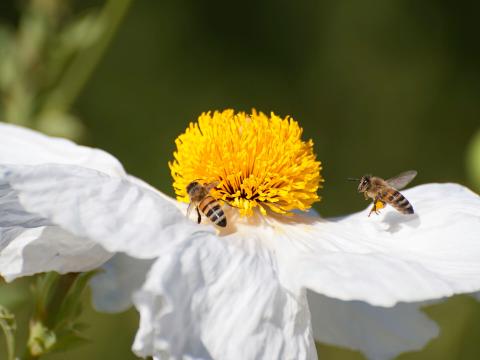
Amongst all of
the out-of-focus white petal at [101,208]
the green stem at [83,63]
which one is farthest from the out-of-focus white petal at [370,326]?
the green stem at [83,63]

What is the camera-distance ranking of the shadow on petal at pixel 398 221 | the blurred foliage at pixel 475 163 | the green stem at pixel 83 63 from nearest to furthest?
the shadow on petal at pixel 398 221 → the blurred foliage at pixel 475 163 → the green stem at pixel 83 63

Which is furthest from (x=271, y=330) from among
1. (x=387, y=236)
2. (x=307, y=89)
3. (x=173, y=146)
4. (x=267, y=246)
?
(x=307, y=89)

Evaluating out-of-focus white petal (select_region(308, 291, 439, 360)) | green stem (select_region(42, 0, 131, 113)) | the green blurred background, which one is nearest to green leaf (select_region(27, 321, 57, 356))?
out-of-focus white petal (select_region(308, 291, 439, 360))

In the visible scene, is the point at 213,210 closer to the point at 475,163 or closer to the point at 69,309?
the point at 69,309

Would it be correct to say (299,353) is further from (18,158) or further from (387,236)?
(18,158)

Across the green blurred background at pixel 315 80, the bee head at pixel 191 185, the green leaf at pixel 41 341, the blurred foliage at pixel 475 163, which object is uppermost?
the bee head at pixel 191 185

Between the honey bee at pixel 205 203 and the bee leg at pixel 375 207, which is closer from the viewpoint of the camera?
the honey bee at pixel 205 203

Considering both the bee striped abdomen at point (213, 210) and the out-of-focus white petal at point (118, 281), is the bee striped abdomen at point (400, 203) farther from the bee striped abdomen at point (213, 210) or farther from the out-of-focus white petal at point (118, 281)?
the out-of-focus white petal at point (118, 281)
